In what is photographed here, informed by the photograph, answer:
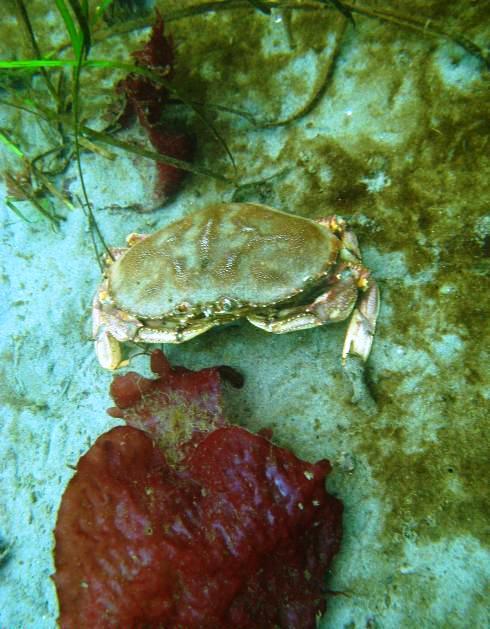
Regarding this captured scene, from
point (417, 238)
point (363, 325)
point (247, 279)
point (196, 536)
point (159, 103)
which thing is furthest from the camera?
point (159, 103)

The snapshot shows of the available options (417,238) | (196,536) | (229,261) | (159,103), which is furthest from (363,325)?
(159,103)

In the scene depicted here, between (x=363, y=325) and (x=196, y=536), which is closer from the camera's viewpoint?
(x=196, y=536)

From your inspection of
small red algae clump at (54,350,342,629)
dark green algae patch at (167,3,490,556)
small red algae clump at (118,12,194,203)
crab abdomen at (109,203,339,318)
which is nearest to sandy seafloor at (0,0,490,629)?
dark green algae patch at (167,3,490,556)

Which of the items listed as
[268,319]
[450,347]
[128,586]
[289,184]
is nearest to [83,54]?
[289,184]

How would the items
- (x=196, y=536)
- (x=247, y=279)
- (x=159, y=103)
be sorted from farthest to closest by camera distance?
(x=159, y=103), (x=247, y=279), (x=196, y=536)

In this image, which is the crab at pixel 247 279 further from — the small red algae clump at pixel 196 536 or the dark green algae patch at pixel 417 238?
the small red algae clump at pixel 196 536

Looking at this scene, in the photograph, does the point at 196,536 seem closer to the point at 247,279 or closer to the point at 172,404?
the point at 172,404

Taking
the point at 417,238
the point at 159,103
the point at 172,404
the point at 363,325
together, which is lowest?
the point at 172,404

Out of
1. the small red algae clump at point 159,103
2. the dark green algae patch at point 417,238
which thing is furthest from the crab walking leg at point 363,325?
the small red algae clump at point 159,103

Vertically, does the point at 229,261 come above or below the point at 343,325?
above
